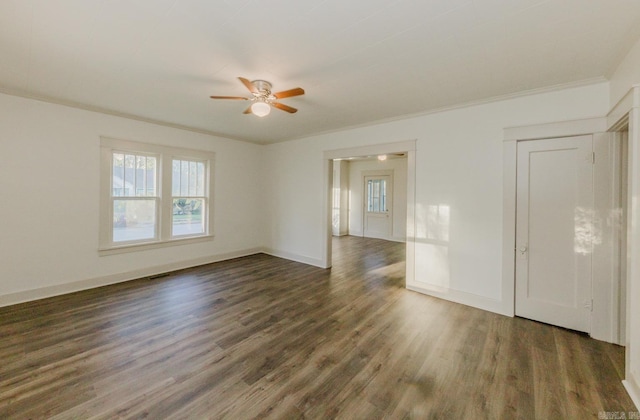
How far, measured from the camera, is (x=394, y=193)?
870 centimetres

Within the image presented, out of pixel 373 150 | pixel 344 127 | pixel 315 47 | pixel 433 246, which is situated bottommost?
pixel 433 246

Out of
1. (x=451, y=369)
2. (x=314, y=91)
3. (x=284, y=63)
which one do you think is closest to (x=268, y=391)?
(x=451, y=369)

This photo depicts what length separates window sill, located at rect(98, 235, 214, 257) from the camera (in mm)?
4203

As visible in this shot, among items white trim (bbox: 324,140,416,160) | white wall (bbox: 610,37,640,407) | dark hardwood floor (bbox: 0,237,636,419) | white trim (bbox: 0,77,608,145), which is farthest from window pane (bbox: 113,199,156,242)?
white wall (bbox: 610,37,640,407)

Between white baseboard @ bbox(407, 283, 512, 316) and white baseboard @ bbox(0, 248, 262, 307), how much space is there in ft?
13.4

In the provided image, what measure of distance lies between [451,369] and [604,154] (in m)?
2.69

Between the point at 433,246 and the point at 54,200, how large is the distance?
544cm

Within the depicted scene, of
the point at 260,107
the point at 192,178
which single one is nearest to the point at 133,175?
the point at 192,178

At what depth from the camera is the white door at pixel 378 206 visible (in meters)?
8.77

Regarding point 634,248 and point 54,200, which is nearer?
point 634,248

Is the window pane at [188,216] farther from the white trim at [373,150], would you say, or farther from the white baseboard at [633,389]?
the white baseboard at [633,389]

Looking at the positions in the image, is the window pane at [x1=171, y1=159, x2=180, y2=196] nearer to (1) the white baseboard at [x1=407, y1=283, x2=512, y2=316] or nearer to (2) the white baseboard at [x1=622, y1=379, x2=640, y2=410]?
(1) the white baseboard at [x1=407, y1=283, x2=512, y2=316]

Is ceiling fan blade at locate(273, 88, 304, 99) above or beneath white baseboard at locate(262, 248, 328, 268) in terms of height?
above

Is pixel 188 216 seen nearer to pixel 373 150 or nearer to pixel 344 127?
pixel 344 127
